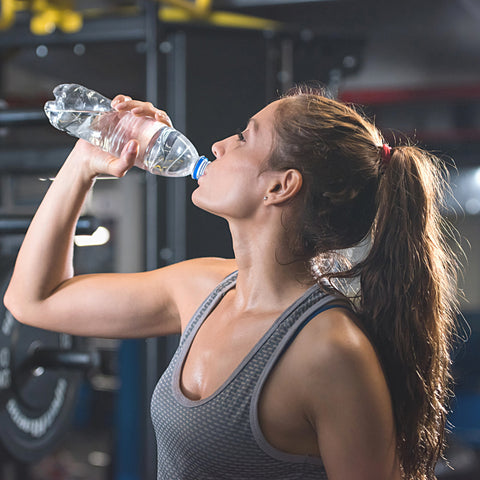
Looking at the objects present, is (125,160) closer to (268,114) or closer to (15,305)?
(268,114)

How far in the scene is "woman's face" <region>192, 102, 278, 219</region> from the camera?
1.06 metres

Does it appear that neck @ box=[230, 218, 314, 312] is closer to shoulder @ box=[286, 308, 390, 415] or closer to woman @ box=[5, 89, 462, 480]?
woman @ box=[5, 89, 462, 480]

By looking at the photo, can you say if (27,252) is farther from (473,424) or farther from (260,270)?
(473,424)

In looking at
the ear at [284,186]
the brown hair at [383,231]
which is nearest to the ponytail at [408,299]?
the brown hair at [383,231]

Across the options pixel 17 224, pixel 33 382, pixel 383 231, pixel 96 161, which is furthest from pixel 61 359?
pixel 383 231

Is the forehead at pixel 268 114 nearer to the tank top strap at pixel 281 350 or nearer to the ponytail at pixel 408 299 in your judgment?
the ponytail at pixel 408 299

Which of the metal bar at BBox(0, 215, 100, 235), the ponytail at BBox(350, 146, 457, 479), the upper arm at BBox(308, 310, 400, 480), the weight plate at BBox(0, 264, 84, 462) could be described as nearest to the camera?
the upper arm at BBox(308, 310, 400, 480)

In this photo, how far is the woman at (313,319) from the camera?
94cm

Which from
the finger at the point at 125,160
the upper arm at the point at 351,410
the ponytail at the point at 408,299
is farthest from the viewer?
the finger at the point at 125,160

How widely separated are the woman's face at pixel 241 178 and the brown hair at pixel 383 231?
25mm

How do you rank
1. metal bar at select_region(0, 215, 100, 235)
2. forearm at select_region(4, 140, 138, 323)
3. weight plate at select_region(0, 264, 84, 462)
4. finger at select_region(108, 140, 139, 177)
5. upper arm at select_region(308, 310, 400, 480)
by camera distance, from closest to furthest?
upper arm at select_region(308, 310, 400, 480) < finger at select_region(108, 140, 139, 177) < forearm at select_region(4, 140, 138, 323) < metal bar at select_region(0, 215, 100, 235) < weight plate at select_region(0, 264, 84, 462)

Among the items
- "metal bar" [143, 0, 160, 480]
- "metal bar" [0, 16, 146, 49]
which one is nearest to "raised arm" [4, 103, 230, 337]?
"metal bar" [143, 0, 160, 480]

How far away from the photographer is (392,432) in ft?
3.14

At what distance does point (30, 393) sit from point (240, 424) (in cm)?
124
